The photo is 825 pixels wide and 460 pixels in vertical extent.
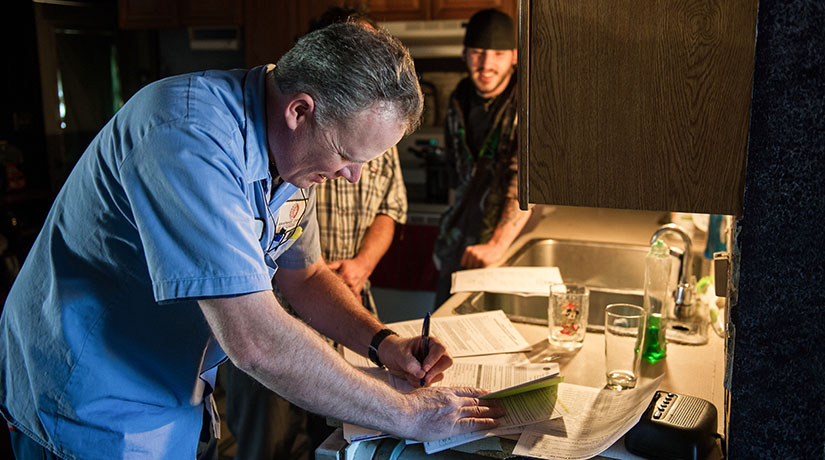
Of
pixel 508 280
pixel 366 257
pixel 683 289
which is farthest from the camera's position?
pixel 366 257

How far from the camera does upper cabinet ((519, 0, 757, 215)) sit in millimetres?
909

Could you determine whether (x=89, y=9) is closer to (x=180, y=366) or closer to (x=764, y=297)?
(x=180, y=366)

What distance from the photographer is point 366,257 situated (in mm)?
2197

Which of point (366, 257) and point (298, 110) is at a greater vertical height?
point (298, 110)

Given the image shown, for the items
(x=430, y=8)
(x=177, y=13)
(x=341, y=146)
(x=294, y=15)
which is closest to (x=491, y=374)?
(x=341, y=146)

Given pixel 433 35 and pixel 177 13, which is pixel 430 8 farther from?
pixel 177 13

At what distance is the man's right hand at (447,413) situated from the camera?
105 centimetres

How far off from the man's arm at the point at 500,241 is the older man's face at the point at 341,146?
1059 millimetres

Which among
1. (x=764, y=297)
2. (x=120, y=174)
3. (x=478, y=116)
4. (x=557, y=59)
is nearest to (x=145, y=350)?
(x=120, y=174)

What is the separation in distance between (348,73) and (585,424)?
2.19ft

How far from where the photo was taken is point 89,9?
3.76m

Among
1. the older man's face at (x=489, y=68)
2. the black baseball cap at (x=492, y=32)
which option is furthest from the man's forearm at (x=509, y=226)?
the black baseball cap at (x=492, y=32)

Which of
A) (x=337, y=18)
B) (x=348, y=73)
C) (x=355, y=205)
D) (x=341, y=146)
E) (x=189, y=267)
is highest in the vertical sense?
(x=337, y=18)

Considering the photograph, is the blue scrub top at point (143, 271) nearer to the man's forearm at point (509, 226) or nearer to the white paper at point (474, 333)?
the white paper at point (474, 333)
